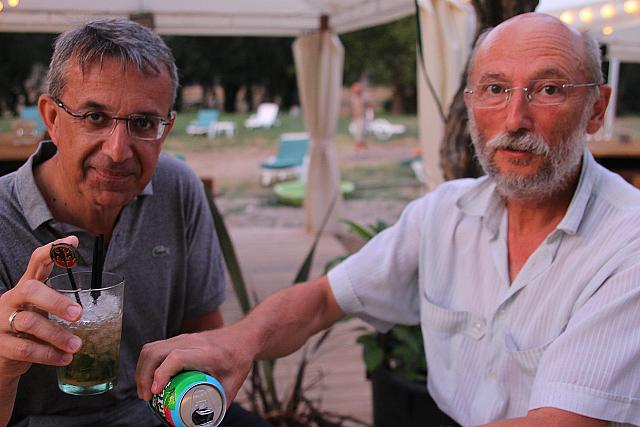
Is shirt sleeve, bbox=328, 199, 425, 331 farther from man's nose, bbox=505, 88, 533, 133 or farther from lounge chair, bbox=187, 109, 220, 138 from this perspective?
lounge chair, bbox=187, 109, 220, 138

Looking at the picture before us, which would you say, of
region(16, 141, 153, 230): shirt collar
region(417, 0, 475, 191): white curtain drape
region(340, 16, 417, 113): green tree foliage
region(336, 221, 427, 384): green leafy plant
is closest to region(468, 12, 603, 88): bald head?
region(16, 141, 153, 230): shirt collar

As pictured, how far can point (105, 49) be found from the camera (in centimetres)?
149

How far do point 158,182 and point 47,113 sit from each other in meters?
0.37

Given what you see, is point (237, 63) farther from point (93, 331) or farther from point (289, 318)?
point (93, 331)

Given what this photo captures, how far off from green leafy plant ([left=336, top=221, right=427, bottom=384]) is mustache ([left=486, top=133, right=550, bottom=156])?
3.72 ft

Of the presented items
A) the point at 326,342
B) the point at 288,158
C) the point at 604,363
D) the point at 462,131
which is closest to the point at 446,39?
the point at 462,131

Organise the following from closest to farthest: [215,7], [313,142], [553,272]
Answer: [553,272] → [215,7] → [313,142]

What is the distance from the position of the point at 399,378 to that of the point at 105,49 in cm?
175

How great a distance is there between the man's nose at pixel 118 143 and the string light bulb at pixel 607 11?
6.43m

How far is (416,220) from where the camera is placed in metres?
1.92

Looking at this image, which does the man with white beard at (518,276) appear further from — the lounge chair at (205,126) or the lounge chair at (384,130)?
the lounge chair at (384,130)

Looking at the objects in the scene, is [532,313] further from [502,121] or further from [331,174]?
[331,174]

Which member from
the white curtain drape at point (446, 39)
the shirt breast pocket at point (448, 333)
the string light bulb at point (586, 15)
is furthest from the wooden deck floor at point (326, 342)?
the string light bulb at point (586, 15)

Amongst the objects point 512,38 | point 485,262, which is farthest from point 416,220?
point 512,38
